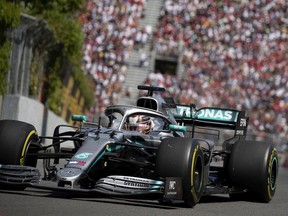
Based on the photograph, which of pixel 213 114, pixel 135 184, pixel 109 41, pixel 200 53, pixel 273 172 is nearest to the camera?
pixel 135 184

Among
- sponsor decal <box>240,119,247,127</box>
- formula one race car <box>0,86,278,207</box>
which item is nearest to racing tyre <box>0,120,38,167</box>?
formula one race car <box>0,86,278,207</box>

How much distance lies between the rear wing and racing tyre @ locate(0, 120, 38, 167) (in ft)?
8.82

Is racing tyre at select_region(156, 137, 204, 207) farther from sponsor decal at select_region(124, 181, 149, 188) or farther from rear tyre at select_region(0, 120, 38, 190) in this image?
rear tyre at select_region(0, 120, 38, 190)

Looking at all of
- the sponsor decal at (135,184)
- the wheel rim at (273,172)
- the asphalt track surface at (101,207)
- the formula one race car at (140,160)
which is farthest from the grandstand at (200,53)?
the sponsor decal at (135,184)

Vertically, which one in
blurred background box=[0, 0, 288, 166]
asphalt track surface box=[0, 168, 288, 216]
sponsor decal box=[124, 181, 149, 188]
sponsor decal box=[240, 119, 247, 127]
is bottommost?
asphalt track surface box=[0, 168, 288, 216]

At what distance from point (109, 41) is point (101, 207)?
2534 centimetres

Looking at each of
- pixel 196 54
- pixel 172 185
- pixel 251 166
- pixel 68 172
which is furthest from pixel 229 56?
pixel 68 172

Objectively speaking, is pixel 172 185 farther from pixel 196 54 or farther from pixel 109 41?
pixel 196 54

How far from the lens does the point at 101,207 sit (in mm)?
7973

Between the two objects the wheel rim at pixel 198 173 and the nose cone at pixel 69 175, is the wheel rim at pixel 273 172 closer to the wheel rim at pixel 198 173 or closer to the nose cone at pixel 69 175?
the wheel rim at pixel 198 173

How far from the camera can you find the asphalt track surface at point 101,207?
739 centimetres

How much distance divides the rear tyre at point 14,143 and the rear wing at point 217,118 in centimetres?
269

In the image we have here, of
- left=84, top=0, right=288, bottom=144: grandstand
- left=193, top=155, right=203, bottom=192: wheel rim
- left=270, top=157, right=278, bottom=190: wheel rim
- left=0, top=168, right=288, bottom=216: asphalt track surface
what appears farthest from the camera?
left=84, top=0, right=288, bottom=144: grandstand

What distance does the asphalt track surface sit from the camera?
7389 mm
